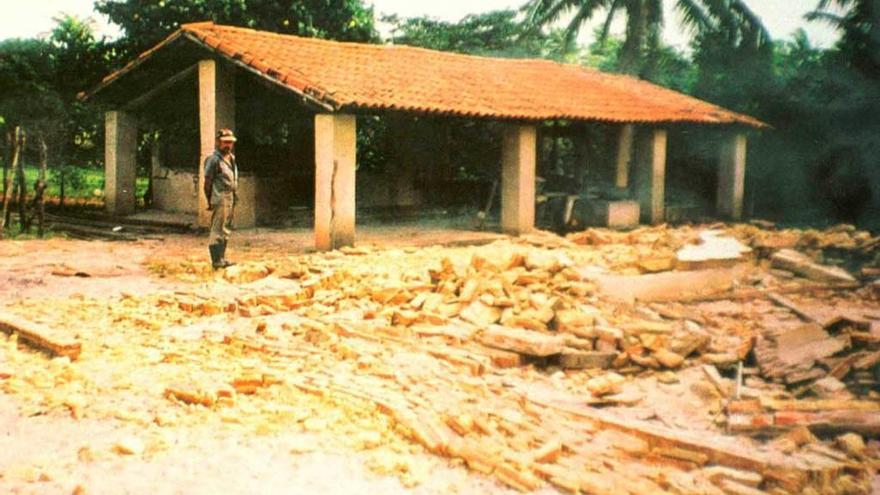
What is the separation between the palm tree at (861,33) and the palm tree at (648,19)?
3338mm

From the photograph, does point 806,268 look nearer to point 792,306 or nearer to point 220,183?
point 792,306

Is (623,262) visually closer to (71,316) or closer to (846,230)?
(71,316)

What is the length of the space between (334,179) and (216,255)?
2.89 metres

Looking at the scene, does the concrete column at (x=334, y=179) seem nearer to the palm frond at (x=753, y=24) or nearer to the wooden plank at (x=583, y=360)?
the wooden plank at (x=583, y=360)

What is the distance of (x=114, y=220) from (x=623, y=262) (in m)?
11.6

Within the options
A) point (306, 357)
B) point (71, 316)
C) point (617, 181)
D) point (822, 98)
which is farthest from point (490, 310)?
point (822, 98)

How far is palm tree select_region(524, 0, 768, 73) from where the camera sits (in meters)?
24.4

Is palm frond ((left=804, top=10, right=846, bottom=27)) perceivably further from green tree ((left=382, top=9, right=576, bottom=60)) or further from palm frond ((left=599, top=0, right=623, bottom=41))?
green tree ((left=382, top=9, right=576, bottom=60))

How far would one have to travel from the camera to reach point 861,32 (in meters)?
20.5

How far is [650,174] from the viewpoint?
19.9 metres

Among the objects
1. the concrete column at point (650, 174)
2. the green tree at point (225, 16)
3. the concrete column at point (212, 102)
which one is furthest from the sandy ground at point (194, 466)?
the green tree at point (225, 16)

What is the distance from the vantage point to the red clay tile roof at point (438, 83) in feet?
45.9

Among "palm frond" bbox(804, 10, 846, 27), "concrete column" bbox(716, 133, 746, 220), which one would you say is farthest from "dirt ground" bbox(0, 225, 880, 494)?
"palm frond" bbox(804, 10, 846, 27)

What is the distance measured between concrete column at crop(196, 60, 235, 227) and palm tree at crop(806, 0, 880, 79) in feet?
52.2
